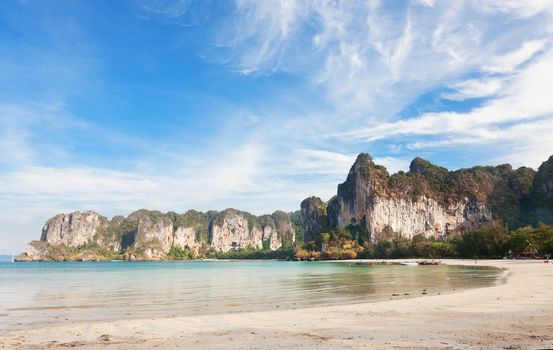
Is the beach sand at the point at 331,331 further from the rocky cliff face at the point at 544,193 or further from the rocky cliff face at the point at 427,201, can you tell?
the rocky cliff face at the point at 544,193

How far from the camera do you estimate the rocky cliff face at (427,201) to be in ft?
578

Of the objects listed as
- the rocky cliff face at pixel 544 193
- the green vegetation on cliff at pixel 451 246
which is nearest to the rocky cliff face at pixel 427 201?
the rocky cliff face at pixel 544 193

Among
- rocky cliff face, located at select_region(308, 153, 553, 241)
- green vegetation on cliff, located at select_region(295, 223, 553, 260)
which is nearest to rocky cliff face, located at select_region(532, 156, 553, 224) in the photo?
rocky cliff face, located at select_region(308, 153, 553, 241)

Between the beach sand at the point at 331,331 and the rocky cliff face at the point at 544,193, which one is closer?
the beach sand at the point at 331,331

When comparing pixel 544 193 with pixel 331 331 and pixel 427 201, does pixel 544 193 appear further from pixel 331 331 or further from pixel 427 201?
pixel 331 331

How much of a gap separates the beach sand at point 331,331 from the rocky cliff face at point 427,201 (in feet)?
524

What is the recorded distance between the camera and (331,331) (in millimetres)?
11211

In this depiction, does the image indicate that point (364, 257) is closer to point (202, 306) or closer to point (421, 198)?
point (421, 198)

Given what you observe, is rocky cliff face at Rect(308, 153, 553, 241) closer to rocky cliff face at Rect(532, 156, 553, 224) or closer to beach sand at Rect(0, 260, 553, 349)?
rocky cliff face at Rect(532, 156, 553, 224)

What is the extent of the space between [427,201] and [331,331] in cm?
18523

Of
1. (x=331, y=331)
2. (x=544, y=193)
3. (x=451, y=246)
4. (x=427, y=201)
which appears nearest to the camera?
(x=331, y=331)

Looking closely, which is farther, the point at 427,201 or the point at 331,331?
the point at 427,201

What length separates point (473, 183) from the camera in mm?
191375

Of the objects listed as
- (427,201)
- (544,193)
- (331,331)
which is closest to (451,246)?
(427,201)
